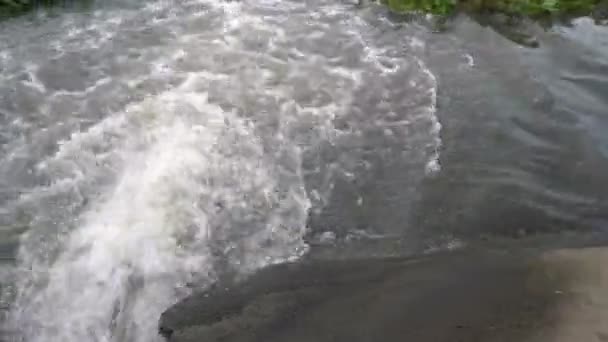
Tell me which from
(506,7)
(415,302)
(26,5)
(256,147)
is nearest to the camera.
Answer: (415,302)

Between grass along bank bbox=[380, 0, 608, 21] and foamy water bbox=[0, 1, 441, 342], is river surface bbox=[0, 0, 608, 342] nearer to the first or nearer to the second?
foamy water bbox=[0, 1, 441, 342]

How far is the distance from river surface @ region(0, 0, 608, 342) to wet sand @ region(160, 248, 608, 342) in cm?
25

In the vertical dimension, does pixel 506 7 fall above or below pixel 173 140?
above

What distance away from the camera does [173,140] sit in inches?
287

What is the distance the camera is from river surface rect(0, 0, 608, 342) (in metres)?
5.86

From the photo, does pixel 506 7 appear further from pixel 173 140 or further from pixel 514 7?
pixel 173 140

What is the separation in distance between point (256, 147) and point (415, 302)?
106 inches

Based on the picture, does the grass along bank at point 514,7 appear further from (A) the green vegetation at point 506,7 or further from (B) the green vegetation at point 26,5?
(B) the green vegetation at point 26,5

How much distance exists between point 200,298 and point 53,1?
6837mm

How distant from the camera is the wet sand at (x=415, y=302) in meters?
5.15

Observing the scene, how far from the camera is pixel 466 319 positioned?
17.2 feet

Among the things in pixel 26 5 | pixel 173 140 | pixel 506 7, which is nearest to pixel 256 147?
pixel 173 140

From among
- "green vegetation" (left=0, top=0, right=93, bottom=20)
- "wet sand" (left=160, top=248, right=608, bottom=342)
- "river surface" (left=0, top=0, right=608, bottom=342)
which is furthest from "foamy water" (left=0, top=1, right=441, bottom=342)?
"green vegetation" (left=0, top=0, right=93, bottom=20)

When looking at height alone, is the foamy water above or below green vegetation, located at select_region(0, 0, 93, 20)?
below
